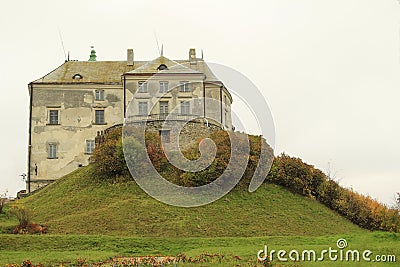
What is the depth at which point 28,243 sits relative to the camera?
24578mm

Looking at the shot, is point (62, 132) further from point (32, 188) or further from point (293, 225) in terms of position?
point (293, 225)

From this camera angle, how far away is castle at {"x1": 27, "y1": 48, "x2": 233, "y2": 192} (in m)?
49.2

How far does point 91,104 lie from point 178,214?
75.4 feet

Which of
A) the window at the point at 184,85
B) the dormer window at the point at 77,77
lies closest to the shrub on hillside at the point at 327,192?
the window at the point at 184,85

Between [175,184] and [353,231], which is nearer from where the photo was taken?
[353,231]

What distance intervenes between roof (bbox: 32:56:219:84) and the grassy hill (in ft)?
54.2

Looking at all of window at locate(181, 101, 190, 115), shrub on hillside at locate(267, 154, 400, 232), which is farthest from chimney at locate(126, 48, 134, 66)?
shrub on hillside at locate(267, 154, 400, 232)

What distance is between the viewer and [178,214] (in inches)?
1176

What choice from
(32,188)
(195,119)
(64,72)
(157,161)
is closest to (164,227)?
(157,161)

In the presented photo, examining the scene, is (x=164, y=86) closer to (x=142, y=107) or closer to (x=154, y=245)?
(x=142, y=107)

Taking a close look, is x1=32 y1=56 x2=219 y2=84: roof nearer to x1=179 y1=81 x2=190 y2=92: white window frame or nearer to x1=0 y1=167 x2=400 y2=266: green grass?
x1=179 y1=81 x2=190 y2=92: white window frame

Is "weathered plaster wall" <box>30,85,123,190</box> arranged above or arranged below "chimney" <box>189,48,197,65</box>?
below

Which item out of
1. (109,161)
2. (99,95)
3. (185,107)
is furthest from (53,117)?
(109,161)

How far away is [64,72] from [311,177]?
83.4 ft
